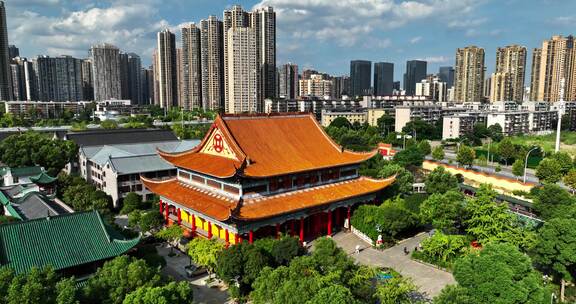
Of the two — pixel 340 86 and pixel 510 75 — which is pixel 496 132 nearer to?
pixel 510 75

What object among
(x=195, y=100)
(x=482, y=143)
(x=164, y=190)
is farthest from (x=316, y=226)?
(x=195, y=100)

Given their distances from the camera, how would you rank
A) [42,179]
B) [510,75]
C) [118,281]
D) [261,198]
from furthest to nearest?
1. [510,75]
2. [42,179]
3. [261,198]
4. [118,281]

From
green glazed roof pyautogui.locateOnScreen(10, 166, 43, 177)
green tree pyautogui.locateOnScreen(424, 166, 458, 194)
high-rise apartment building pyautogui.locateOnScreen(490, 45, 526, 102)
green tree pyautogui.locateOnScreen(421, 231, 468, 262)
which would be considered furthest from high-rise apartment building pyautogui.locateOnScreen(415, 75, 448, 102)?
green glazed roof pyautogui.locateOnScreen(10, 166, 43, 177)

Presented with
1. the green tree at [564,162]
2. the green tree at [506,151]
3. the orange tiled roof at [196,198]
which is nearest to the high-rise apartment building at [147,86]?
the green tree at [506,151]

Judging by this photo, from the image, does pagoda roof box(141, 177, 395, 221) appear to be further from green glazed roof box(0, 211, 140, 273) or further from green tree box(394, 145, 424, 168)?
green tree box(394, 145, 424, 168)

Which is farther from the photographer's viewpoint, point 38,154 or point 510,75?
point 510,75

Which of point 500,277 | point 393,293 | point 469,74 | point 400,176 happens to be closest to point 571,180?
point 400,176
